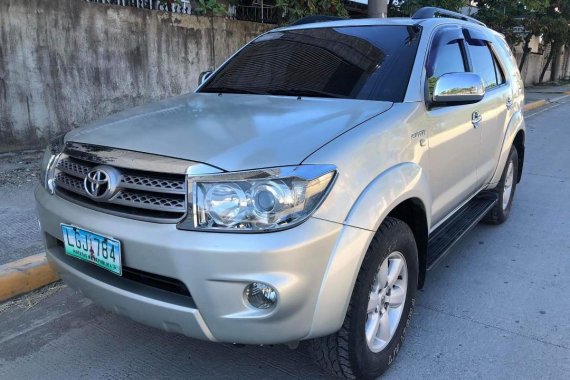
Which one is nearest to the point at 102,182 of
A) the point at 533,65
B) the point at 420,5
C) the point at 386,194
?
the point at 386,194

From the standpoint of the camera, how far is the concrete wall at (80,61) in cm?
610

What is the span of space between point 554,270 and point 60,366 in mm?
3493

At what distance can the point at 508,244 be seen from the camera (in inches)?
175

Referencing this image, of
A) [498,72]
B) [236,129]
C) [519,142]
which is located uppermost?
[498,72]

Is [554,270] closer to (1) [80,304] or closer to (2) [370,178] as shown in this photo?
(2) [370,178]

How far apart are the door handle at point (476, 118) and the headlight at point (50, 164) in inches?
106

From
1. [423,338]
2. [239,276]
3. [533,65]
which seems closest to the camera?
[239,276]

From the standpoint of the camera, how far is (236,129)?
7.86ft

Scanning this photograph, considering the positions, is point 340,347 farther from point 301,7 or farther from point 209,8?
point 301,7

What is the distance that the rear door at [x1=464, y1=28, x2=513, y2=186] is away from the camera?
394cm

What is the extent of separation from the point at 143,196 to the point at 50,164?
82cm

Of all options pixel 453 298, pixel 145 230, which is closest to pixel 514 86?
pixel 453 298

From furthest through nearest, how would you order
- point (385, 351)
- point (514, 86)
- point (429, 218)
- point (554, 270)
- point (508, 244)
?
point (514, 86), point (508, 244), point (554, 270), point (429, 218), point (385, 351)

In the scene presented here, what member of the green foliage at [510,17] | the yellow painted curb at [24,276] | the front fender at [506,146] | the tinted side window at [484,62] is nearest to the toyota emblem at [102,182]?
the yellow painted curb at [24,276]
